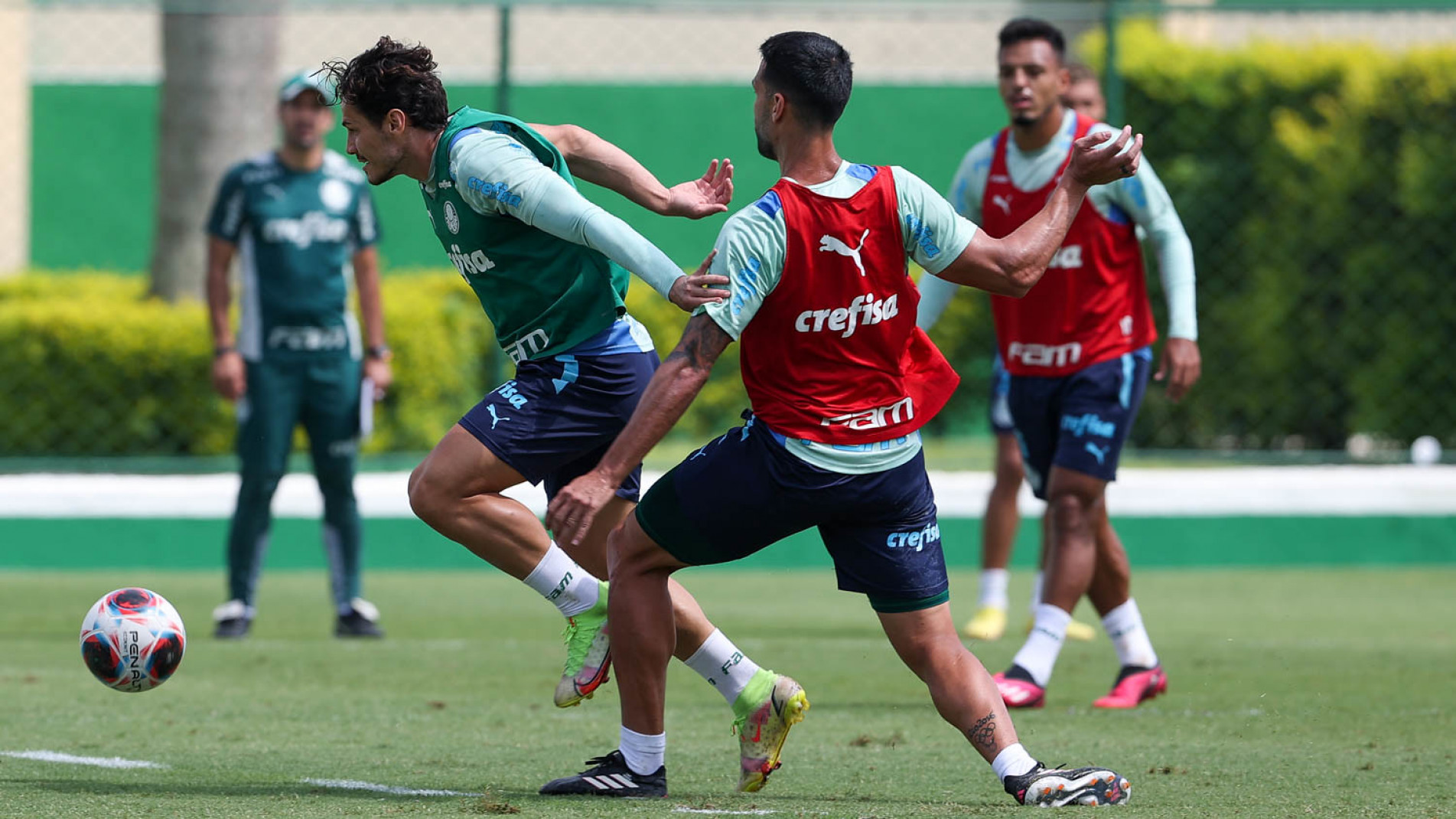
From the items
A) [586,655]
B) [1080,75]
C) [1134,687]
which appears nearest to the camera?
[586,655]

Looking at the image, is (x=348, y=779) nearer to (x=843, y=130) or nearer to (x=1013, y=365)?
(x=1013, y=365)

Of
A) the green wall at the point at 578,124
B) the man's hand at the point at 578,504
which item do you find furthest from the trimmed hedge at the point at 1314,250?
the man's hand at the point at 578,504

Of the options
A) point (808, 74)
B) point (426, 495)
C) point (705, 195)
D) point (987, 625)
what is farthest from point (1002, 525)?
point (808, 74)

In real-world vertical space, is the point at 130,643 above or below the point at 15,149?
above

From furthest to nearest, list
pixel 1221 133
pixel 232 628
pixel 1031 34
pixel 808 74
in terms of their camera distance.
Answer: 1. pixel 1221 133
2. pixel 232 628
3. pixel 1031 34
4. pixel 808 74

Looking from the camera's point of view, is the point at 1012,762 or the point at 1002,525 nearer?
the point at 1012,762

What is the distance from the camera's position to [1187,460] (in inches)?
480

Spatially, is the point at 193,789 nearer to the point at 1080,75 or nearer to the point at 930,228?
the point at 930,228

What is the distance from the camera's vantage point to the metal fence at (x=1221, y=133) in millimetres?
12055

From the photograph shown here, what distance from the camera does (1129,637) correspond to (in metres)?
7.26

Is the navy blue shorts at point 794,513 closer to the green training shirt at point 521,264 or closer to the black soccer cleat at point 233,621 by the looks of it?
the green training shirt at point 521,264

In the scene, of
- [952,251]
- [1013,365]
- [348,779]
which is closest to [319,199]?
[1013,365]

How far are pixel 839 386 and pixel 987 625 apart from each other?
4.48m

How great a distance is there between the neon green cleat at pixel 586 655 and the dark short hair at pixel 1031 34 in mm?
2942
